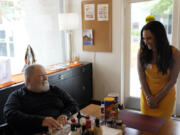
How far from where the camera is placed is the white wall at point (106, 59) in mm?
3576

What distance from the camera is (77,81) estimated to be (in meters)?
3.55

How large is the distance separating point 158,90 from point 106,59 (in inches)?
72.8

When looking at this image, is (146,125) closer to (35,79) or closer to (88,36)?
(35,79)

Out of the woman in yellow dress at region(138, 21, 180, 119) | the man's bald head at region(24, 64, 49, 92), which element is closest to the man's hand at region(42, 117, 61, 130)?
the man's bald head at region(24, 64, 49, 92)

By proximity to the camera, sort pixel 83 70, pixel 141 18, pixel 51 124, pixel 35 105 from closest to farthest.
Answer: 1. pixel 51 124
2. pixel 35 105
3. pixel 141 18
4. pixel 83 70

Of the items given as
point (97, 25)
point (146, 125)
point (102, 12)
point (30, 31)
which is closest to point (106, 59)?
point (97, 25)

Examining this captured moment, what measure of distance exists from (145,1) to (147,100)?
1.95 m

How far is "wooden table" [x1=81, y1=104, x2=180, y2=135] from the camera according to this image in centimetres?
146

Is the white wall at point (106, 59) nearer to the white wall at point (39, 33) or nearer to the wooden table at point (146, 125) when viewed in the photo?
the white wall at point (39, 33)

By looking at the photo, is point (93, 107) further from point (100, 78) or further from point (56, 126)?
point (100, 78)

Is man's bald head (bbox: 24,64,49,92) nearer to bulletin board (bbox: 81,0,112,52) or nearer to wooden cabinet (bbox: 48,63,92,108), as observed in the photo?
wooden cabinet (bbox: 48,63,92,108)

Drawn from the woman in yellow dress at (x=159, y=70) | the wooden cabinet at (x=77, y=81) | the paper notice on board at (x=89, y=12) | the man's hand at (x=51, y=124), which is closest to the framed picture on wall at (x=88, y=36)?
the paper notice on board at (x=89, y=12)

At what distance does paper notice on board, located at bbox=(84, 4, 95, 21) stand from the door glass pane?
2.33 ft

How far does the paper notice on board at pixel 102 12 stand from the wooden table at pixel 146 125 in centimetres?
225
